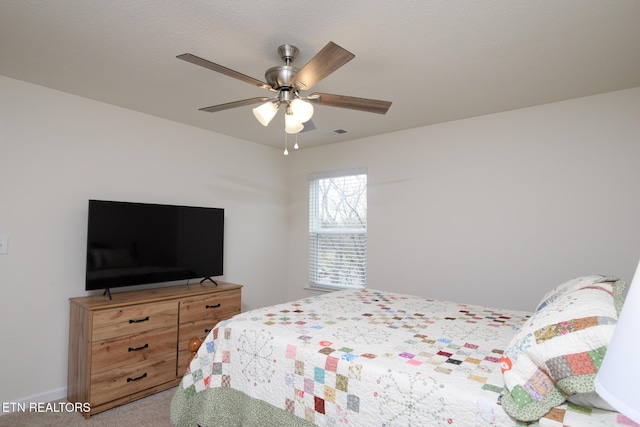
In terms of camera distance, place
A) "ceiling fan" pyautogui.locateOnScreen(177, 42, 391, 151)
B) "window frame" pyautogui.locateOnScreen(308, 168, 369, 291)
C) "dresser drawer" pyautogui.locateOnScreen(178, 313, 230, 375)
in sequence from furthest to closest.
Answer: "window frame" pyautogui.locateOnScreen(308, 168, 369, 291) < "dresser drawer" pyautogui.locateOnScreen(178, 313, 230, 375) < "ceiling fan" pyautogui.locateOnScreen(177, 42, 391, 151)

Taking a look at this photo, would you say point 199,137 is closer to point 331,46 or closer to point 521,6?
point 331,46

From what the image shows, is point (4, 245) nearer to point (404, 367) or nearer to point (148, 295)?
point (148, 295)

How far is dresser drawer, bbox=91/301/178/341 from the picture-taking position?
8.44 ft

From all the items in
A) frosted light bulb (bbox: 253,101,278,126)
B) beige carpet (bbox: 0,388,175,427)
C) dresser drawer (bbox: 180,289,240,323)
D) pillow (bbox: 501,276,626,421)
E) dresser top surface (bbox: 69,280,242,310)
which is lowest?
beige carpet (bbox: 0,388,175,427)

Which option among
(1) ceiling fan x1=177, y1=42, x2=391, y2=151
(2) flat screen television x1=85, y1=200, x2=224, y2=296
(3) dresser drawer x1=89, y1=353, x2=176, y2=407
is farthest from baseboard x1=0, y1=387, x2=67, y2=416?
(1) ceiling fan x1=177, y1=42, x2=391, y2=151

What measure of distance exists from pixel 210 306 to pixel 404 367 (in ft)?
7.54

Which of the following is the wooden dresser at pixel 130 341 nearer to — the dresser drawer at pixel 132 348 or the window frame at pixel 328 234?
the dresser drawer at pixel 132 348

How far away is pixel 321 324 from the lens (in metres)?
2.04

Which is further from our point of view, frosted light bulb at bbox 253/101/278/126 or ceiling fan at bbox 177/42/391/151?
frosted light bulb at bbox 253/101/278/126

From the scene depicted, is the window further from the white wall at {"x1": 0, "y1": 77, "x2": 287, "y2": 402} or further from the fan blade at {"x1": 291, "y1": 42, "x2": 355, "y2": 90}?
the fan blade at {"x1": 291, "y1": 42, "x2": 355, "y2": 90}

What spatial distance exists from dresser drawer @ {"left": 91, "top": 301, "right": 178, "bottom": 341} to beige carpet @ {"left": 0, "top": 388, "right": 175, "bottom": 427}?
1.77 feet

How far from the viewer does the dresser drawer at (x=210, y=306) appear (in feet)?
10.2

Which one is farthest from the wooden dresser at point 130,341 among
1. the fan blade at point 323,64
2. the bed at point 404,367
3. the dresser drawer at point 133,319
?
the fan blade at point 323,64

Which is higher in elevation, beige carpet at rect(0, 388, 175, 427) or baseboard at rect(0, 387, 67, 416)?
baseboard at rect(0, 387, 67, 416)
